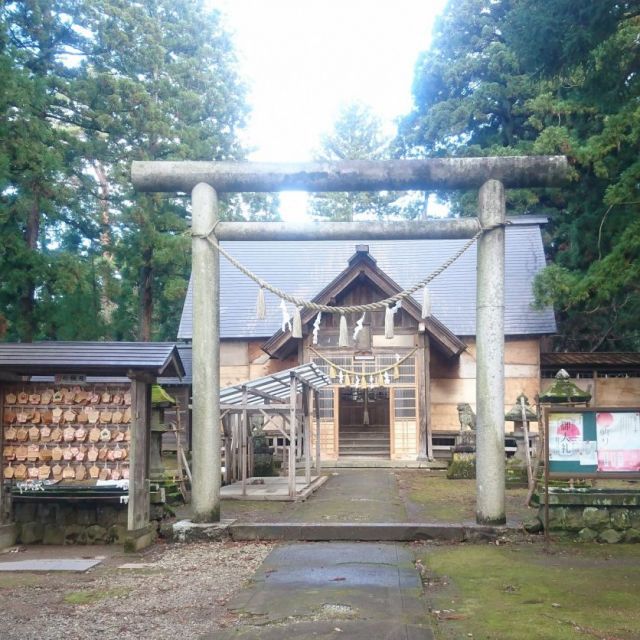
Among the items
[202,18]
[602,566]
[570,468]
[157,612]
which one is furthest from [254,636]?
[202,18]

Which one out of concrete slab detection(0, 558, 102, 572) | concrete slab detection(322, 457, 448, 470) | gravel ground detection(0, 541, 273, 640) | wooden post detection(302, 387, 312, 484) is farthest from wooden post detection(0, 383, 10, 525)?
concrete slab detection(322, 457, 448, 470)

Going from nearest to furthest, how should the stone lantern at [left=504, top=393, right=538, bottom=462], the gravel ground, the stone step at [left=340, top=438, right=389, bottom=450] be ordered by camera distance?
the gravel ground < the stone lantern at [left=504, top=393, right=538, bottom=462] < the stone step at [left=340, top=438, right=389, bottom=450]

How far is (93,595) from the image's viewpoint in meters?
6.48

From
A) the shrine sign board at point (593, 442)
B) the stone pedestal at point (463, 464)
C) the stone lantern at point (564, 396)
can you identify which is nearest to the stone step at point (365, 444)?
the stone pedestal at point (463, 464)

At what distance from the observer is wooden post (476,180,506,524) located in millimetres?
8883

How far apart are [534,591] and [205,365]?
4886mm

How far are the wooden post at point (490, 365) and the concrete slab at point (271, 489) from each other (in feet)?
15.6

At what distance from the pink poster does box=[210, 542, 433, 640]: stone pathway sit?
2803mm

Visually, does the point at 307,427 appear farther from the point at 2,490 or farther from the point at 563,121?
the point at 563,121

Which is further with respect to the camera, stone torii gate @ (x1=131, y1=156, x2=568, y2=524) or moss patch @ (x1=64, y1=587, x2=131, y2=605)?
stone torii gate @ (x1=131, y1=156, x2=568, y2=524)

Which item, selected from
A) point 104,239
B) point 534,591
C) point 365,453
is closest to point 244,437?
point 365,453

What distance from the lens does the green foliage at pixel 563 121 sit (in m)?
9.51

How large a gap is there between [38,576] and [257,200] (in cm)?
2798

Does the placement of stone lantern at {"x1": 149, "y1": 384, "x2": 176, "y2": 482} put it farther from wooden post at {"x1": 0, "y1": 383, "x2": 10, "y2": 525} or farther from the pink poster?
the pink poster
